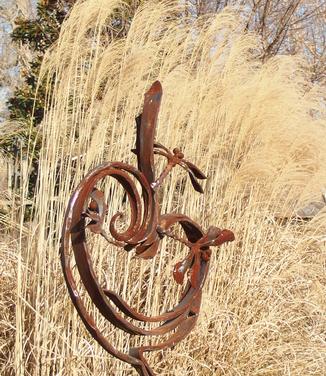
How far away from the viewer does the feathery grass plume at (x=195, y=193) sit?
2.31 m

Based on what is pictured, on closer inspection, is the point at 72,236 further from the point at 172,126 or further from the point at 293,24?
the point at 293,24

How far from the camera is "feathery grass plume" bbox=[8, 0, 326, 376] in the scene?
231 centimetres

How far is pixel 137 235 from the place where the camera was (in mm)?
1499

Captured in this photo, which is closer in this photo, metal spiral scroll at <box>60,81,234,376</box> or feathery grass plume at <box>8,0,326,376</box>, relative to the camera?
metal spiral scroll at <box>60,81,234,376</box>

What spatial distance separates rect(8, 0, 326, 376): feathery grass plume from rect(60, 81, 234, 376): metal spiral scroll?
61 cm

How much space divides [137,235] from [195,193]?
4.80 feet

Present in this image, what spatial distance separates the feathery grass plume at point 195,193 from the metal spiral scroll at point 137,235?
611 mm

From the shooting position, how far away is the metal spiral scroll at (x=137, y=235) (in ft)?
4.75

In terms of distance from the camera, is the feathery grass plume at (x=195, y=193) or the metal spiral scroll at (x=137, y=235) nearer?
the metal spiral scroll at (x=137, y=235)

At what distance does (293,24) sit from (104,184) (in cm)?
523

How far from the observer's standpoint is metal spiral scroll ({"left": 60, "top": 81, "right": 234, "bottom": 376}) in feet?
4.75

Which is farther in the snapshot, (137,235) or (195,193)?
(195,193)

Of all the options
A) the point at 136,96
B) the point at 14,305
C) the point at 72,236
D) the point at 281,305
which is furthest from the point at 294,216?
the point at 72,236

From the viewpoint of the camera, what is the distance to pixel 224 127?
3061 mm
